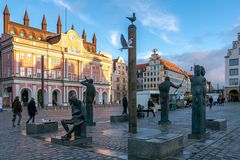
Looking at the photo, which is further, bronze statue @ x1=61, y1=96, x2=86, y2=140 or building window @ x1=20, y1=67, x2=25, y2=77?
building window @ x1=20, y1=67, x2=25, y2=77

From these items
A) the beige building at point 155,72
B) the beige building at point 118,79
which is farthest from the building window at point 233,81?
the beige building at point 118,79

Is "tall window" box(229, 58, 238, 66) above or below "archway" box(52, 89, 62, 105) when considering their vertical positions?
above

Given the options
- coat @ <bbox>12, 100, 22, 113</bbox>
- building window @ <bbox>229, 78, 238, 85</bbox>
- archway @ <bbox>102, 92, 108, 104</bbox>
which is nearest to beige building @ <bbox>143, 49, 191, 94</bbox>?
building window @ <bbox>229, 78, 238, 85</bbox>

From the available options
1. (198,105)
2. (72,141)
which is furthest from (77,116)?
(198,105)

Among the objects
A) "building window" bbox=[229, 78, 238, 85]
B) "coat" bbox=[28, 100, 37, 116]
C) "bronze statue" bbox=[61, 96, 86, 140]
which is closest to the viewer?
"bronze statue" bbox=[61, 96, 86, 140]

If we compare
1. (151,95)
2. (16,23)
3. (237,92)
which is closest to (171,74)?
(237,92)

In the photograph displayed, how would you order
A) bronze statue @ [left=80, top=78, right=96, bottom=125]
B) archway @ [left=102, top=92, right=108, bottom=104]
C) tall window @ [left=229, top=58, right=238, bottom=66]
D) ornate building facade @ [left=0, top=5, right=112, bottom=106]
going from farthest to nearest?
archway @ [left=102, top=92, right=108, bottom=104] → tall window @ [left=229, top=58, right=238, bottom=66] → ornate building facade @ [left=0, top=5, right=112, bottom=106] → bronze statue @ [left=80, top=78, right=96, bottom=125]

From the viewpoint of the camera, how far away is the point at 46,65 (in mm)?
58781

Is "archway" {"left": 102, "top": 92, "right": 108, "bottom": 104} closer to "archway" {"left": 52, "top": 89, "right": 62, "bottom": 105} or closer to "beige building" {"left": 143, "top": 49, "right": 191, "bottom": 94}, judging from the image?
"archway" {"left": 52, "top": 89, "right": 62, "bottom": 105}

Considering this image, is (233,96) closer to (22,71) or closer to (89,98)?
(22,71)

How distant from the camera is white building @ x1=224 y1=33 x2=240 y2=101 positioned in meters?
73.2

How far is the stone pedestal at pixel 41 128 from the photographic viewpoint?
36.1ft

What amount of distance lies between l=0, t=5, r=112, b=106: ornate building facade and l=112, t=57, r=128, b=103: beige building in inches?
574

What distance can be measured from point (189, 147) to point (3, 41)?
185ft
